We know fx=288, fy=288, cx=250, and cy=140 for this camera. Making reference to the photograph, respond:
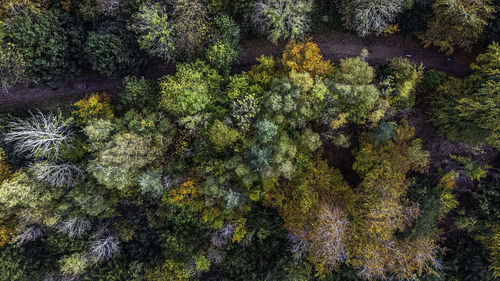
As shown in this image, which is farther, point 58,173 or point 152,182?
point 58,173

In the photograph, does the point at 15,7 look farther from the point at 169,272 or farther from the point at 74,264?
the point at 169,272

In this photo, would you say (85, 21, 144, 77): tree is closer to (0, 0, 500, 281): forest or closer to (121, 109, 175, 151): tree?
(0, 0, 500, 281): forest

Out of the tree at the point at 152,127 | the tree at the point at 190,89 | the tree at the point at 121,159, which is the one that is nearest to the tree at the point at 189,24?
the tree at the point at 190,89

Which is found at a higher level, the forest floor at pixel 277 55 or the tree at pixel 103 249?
the forest floor at pixel 277 55

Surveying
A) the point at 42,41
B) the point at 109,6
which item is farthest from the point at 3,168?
the point at 109,6

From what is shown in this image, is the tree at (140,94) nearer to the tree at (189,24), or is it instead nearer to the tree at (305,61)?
the tree at (189,24)
